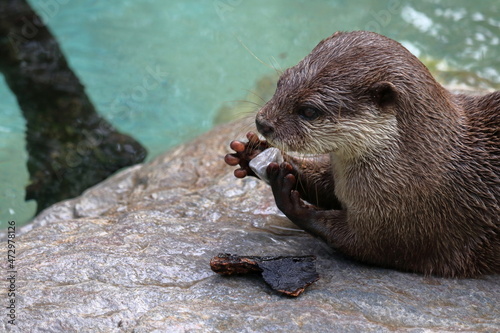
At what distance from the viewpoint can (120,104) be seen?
855 cm

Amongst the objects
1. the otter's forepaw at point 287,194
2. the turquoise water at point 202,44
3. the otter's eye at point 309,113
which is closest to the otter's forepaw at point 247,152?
the otter's forepaw at point 287,194

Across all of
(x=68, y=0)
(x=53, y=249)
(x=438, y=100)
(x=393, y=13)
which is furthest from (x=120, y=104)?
(x=438, y=100)

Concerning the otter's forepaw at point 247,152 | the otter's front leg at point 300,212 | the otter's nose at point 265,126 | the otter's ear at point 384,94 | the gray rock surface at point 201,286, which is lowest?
the gray rock surface at point 201,286

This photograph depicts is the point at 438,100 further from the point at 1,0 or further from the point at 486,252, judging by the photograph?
the point at 1,0

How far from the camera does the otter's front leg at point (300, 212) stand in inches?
132

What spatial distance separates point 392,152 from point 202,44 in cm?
674

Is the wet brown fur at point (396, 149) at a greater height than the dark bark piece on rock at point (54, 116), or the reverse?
the wet brown fur at point (396, 149)

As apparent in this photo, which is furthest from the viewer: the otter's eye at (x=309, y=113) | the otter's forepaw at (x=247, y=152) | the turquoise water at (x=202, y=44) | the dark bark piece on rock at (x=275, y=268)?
the turquoise water at (x=202, y=44)

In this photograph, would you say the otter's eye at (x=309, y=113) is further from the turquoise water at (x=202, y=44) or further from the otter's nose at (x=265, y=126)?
the turquoise water at (x=202, y=44)

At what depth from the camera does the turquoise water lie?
27.3 feet

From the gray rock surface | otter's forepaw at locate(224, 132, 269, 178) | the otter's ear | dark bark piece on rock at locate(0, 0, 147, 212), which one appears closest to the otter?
the otter's ear

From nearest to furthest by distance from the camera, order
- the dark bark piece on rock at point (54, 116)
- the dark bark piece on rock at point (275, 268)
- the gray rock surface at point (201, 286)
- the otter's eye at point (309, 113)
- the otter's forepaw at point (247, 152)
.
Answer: the gray rock surface at point (201, 286) → the dark bark piece on rock at point (275, 268) → the otter's eye at point (309, 113) → the otter's forepaw at point (247, 152) → the dark bark piece on rock at point (54, 116)

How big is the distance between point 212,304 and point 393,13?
7.61 meters

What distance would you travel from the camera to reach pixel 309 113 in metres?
3.09
